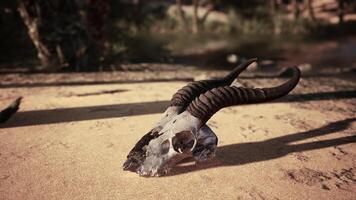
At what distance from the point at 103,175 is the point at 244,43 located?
1497 centimetres

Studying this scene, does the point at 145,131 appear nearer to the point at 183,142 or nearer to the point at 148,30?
the point at 183,142

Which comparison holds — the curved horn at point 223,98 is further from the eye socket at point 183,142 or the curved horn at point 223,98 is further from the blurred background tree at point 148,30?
the blurred background tree at point 148,30

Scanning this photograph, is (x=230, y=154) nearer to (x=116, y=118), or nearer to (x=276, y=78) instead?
(x=116, y=118)

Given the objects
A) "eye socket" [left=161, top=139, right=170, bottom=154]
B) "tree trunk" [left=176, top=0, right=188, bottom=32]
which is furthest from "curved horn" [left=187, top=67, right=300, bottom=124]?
"tree trunk" [left=176, top=0, right=188, bottom=32]

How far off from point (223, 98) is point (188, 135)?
1.88ft

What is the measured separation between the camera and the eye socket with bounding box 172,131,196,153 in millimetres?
4410

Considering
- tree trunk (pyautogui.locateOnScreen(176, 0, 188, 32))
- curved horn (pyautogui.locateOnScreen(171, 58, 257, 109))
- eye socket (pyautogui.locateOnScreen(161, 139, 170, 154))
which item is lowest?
tree trunk (pyautogui.locateOnScreen(176, 0, 188, 32))

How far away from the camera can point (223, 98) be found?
4.45 metres

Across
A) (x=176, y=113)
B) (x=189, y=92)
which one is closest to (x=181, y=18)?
(x=189, y=92)

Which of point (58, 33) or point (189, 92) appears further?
point (58, 33)

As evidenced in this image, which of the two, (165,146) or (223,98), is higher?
(223,98)

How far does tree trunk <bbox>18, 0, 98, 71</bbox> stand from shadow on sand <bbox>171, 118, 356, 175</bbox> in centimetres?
649

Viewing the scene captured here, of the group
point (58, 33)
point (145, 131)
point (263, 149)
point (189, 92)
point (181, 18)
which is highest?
point (189, 92)

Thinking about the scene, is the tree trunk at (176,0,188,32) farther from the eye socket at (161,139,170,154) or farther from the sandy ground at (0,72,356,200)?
the eye socket at (161,139,170,154)
